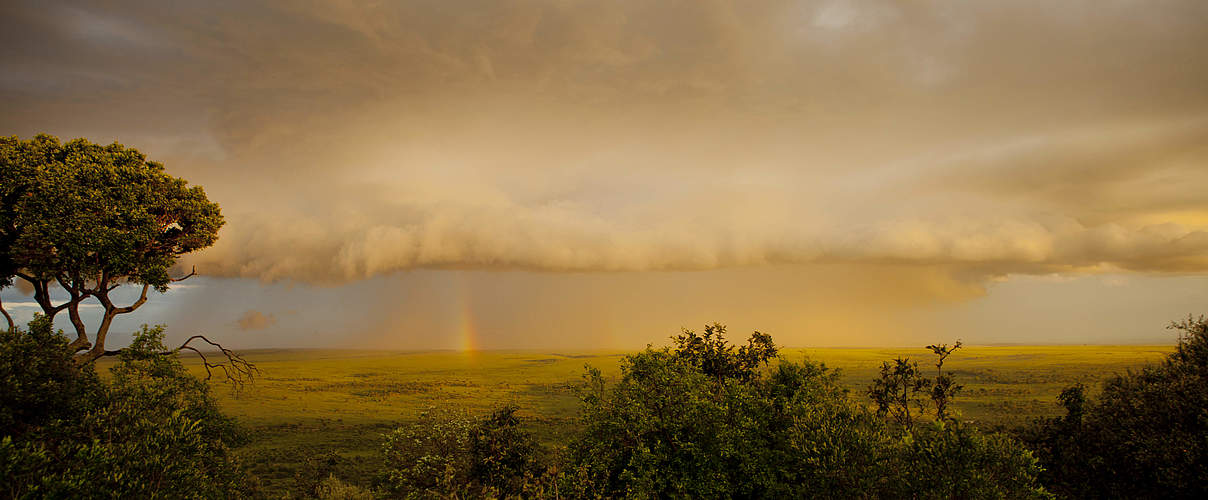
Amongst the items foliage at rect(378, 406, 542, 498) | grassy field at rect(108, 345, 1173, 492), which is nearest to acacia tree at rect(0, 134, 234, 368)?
foliage at rect(378, 406, 542, 498)

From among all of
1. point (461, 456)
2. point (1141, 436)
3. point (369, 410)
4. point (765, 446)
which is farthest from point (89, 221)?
point (369, 410)

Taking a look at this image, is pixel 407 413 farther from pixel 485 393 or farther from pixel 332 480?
pixel 332 480

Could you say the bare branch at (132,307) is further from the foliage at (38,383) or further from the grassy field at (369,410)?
the grassy field at (369,410)

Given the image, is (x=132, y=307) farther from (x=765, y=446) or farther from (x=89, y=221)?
(x=765, y=446)

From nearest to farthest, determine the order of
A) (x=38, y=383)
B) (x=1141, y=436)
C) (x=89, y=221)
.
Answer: (x=38, y=383) → (x=89, y=221) → (x=1141, y=436)

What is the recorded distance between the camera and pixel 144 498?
1966cm

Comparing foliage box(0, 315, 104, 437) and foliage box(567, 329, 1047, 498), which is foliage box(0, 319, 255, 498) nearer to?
foliage box(0, 315, 104, 437)

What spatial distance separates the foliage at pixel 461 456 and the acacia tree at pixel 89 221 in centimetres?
1441

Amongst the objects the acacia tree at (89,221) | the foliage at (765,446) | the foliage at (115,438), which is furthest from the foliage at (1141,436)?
the acacia tree at (89,221)

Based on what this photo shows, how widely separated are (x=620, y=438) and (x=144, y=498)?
23.9 meters

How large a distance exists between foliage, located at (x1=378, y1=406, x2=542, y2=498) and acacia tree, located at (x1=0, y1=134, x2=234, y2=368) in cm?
1441

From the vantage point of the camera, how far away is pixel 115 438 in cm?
2216

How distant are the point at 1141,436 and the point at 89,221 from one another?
6321 cm

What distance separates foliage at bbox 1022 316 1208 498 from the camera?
97.7ft
